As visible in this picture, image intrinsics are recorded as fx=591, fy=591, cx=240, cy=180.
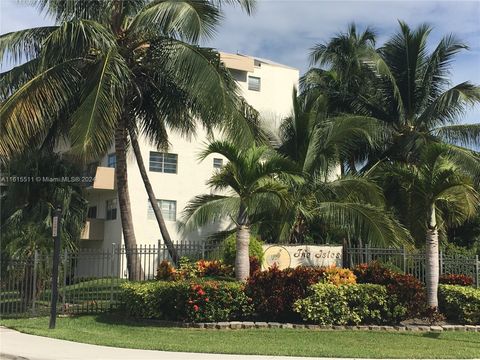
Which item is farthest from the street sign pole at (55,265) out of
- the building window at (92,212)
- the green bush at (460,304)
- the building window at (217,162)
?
the building window at (217,162)

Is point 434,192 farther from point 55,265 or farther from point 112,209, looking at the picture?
point 112,209

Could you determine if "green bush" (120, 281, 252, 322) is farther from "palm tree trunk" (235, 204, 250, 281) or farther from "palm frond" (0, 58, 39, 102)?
"palm frond" (0, 58, 39, 102)

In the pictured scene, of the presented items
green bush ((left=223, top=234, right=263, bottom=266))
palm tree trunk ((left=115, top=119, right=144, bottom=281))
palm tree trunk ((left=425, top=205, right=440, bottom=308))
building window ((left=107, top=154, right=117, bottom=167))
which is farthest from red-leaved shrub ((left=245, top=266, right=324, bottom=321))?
building window ((left=107, top=154, right=117, bottom=167))

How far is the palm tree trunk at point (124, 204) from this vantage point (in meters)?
17.8

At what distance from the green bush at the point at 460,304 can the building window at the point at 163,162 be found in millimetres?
21249

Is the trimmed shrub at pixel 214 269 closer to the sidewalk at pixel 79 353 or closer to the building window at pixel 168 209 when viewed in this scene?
the sidewalk at pixel 79 353

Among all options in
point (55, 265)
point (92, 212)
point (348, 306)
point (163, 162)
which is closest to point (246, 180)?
point (348, 306)

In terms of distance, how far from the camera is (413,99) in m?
25.6

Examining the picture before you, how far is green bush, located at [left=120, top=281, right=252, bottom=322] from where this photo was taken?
1356 cm

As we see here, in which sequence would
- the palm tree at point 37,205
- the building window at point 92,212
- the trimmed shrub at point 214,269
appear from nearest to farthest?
1. the trimmed shrub at point 214,269
2. the palm tree at point 37,205
3. the building window at point 92,212

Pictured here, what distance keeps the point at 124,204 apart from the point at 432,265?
366 inches

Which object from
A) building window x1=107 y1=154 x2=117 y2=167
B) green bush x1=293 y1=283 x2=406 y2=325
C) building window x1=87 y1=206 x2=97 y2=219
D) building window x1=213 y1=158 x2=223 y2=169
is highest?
building window x1=213 y1=158 x2=223 y2=169

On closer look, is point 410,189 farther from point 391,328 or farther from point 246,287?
point 246,287

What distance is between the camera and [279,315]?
1411 centimetres
